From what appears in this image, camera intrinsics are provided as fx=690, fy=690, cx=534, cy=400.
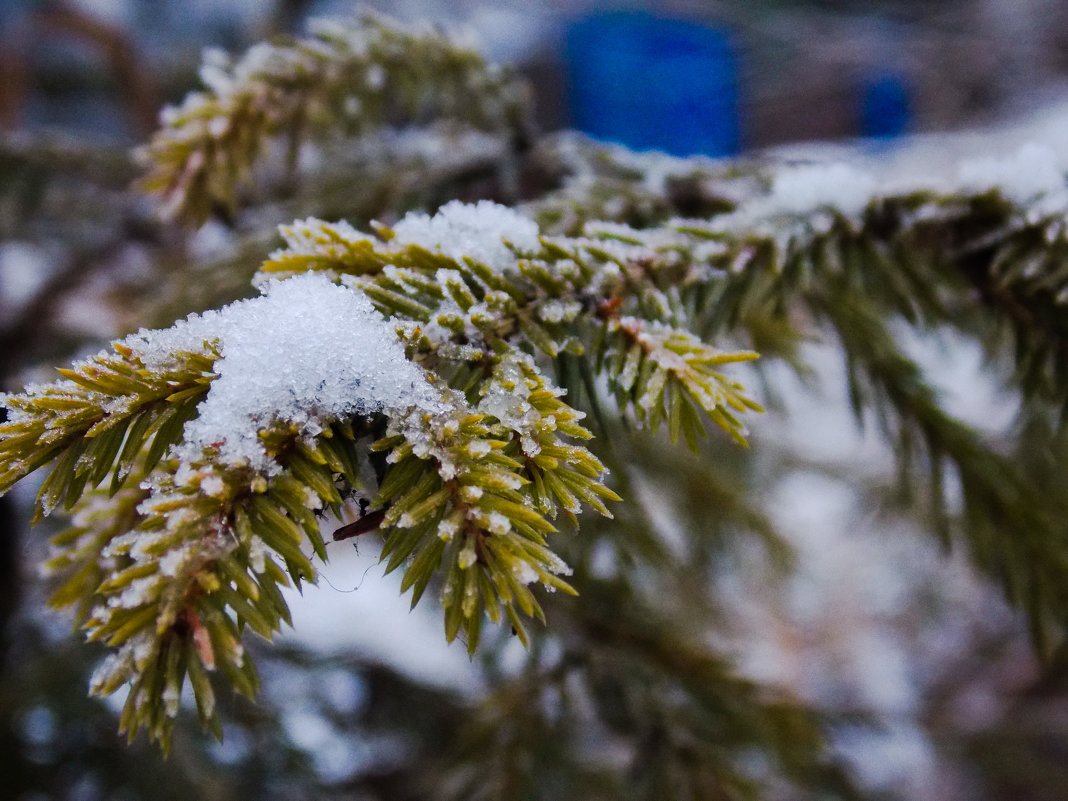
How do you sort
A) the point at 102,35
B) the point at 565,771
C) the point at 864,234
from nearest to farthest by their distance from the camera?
the point at 864,234 → the point at 565,771 → the point at 102,35

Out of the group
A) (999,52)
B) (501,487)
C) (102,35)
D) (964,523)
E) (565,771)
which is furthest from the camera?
(999,52)

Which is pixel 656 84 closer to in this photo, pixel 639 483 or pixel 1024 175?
pixel 639 483

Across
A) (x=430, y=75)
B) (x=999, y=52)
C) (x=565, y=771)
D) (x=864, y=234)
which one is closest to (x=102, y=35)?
(x=430, y=75)

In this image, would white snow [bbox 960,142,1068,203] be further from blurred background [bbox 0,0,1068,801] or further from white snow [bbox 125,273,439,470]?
white snow [bbox 125,273,439,470]

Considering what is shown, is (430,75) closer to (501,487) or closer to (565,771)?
(501,487)

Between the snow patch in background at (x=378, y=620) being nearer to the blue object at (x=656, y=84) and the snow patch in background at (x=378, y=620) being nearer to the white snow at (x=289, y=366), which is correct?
the white snow at (x=289, y=366)

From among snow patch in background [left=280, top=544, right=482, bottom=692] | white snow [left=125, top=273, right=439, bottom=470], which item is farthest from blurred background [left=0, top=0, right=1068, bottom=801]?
white snow [left=125, top=273, right=439, bottom=470]
